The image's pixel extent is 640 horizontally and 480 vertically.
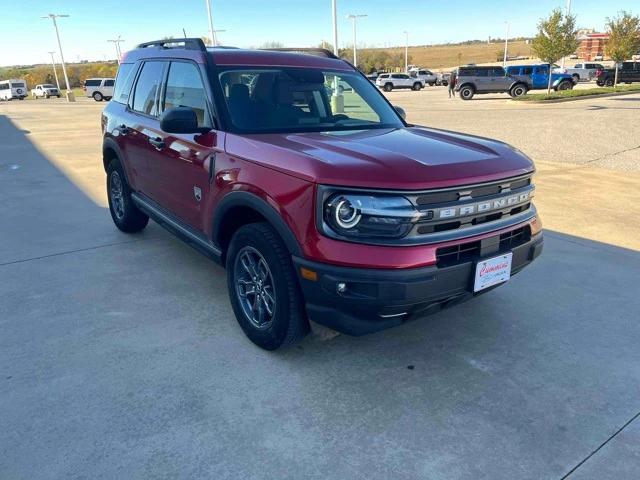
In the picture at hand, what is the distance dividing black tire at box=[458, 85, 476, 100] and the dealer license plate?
30577 millimetres

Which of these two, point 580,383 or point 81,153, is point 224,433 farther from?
point 81,153

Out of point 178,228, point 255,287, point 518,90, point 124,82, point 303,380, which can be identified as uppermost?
point 124,82

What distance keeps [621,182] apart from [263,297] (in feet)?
23.7

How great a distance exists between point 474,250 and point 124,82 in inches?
162

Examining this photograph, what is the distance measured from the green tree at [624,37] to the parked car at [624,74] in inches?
228

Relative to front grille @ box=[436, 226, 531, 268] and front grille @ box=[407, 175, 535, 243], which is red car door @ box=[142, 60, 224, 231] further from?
front grille @ box=[436, 226, 531, 268]

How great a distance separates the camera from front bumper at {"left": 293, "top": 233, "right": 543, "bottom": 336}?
8.34 feet

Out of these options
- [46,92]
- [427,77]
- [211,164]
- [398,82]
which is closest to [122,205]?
[211,164]

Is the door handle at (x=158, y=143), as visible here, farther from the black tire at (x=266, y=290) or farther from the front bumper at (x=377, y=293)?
the front bumper at (x=377, y=293)

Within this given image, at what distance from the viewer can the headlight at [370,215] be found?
2.57m

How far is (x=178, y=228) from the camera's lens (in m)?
4.16

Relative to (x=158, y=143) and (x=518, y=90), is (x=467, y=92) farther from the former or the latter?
(x=158, y=143)

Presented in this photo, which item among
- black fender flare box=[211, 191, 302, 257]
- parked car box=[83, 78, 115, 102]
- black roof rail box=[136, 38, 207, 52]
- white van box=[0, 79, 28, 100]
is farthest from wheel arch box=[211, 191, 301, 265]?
white van box=[0, 79, 28, 100]

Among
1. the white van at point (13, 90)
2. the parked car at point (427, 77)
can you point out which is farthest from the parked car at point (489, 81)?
the white van at point (13, 90)
